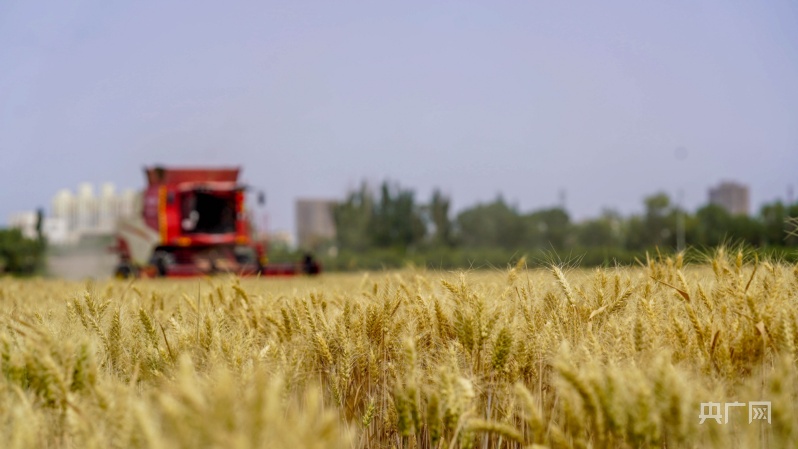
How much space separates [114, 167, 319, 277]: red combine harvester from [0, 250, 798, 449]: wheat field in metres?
13.1

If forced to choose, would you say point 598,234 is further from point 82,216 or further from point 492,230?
point 82,216

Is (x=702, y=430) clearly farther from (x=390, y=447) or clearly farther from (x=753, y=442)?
(x=390, y=447)

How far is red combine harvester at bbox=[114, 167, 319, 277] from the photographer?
15.8 meters

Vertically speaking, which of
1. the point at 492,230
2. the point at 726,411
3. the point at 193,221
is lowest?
the point at 726,411

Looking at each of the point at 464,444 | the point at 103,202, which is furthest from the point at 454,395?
the point at 103,202

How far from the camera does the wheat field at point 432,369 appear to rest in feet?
4.73

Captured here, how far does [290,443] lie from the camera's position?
3.78 feet

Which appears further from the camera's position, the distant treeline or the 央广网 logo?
the distant treeline

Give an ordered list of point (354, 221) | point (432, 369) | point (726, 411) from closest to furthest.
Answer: point (726, 411)
point (432, 369)
point (354, 221)

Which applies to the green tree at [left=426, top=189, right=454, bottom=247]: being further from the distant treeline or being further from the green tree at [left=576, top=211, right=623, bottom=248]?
the green tree at [left=576, top=211, right=623, bottom=248]

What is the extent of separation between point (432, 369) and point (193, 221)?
1482cm

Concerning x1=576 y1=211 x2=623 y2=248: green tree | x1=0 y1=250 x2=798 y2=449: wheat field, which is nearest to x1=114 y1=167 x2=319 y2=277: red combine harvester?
x1=0 y1=250 x2=798 y2=449: wheat field

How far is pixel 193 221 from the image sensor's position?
16312 millimetres

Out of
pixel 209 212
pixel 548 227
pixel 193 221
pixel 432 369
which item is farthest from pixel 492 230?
pixel 432 369
